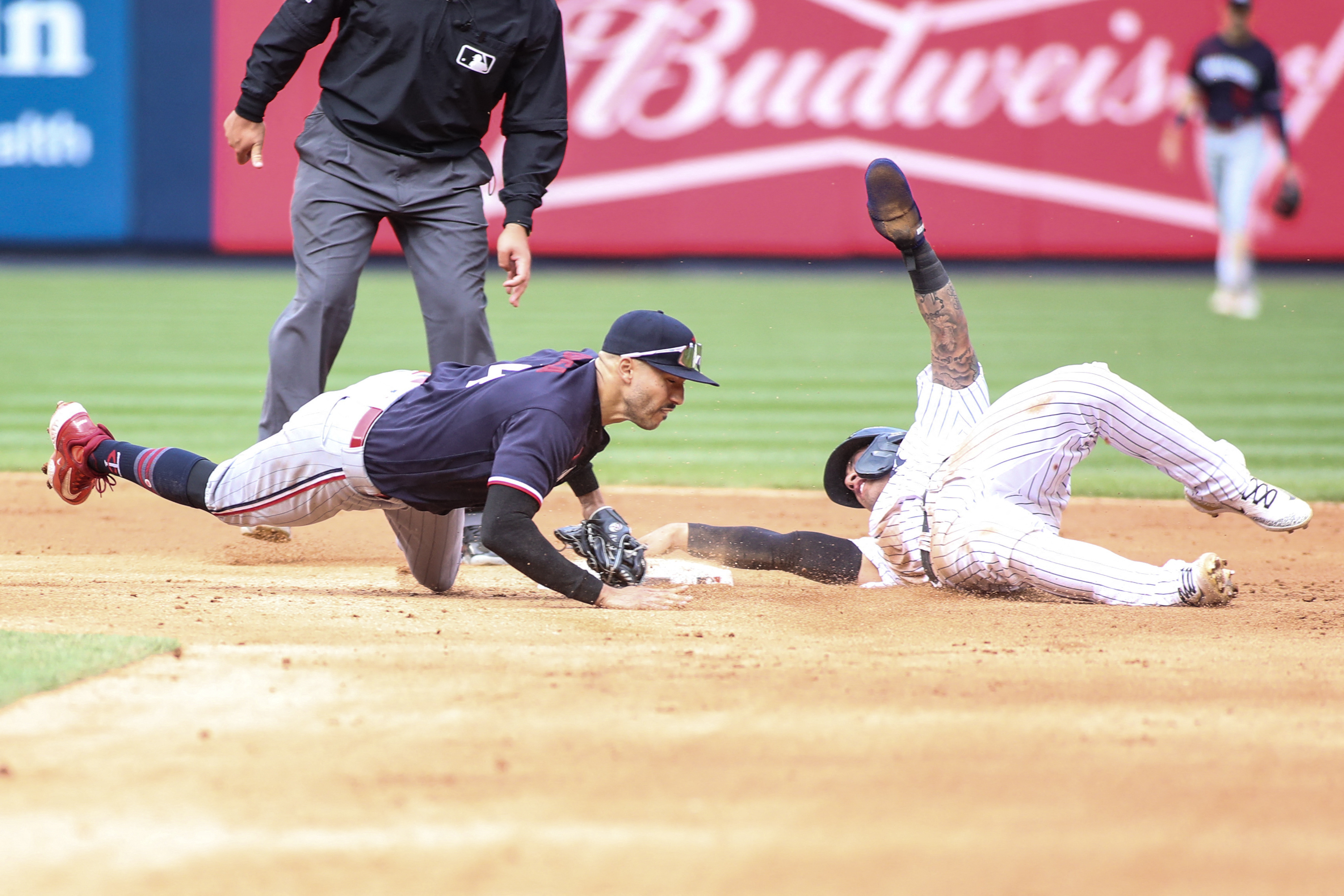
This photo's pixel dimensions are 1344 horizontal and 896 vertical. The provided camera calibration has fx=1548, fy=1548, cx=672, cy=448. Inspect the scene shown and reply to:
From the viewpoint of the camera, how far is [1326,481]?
705 centimetres

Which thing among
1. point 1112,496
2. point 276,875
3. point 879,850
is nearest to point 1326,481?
point 1112,496

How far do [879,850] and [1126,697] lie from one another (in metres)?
1.04

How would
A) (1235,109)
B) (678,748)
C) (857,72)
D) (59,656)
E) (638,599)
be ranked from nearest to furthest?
1. (678,748)
2. (59,656)
3. (638,599)
4. (1235,109)
5. (857,72)

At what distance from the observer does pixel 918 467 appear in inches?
178

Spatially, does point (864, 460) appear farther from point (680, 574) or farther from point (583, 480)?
point (583, 480)

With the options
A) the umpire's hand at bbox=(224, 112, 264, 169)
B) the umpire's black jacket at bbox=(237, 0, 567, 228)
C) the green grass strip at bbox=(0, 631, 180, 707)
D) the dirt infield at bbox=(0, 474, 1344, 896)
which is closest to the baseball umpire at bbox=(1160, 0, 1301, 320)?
the umpire's black jacket at bbox=(237, 0, 567, 228)

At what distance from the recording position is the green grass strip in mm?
3037

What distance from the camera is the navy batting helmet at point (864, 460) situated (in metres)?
4.67

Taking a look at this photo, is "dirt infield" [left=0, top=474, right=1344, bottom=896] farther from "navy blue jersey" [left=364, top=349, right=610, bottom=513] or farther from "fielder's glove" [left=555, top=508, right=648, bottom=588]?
"navy blue jersey" [left=364, top=349, right=610, bottom=513]

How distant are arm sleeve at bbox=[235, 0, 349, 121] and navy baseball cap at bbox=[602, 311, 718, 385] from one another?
1.85 metres

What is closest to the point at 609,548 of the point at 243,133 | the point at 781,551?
the point at 781,551

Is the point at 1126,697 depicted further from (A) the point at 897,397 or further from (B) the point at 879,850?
(A) the point at 897,397

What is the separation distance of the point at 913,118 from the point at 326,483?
44.6 feet

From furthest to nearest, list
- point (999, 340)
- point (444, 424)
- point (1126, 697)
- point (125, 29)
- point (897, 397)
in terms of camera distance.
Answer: point (125, 29) < point (999, 340) < point (897, 397) < point (444, 424) < point (1126, 697)
